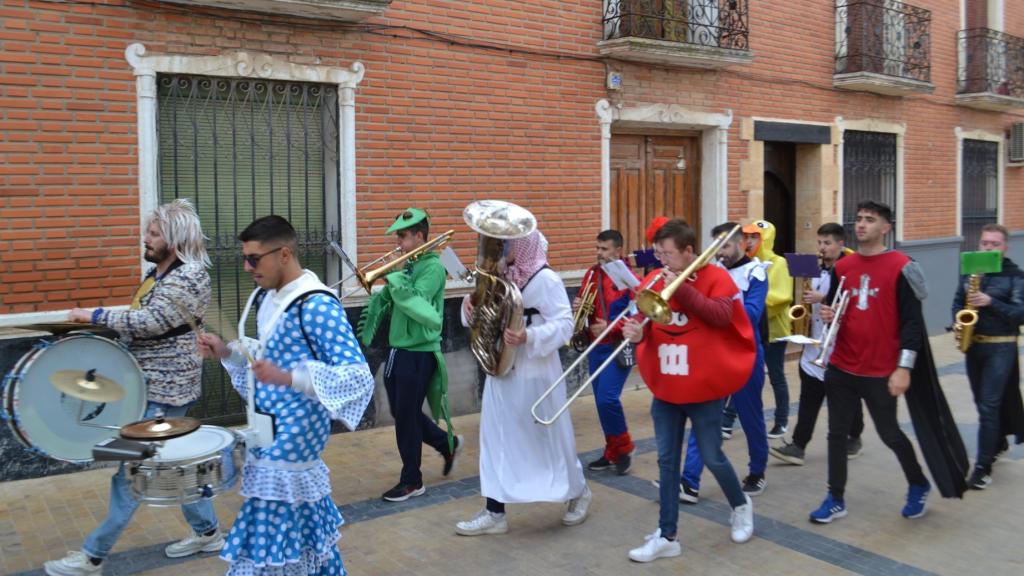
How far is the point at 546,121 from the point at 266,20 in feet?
9.94

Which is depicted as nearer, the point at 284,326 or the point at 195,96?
the point at 284,326

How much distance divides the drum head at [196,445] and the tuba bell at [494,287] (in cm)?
193

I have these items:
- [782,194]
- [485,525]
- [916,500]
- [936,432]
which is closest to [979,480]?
[916,500]

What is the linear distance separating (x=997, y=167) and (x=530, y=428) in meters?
14.1

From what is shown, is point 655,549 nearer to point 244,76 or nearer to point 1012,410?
point 1012,410

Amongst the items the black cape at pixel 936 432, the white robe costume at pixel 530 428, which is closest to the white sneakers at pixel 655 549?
the white robe costume at pixel 530 428

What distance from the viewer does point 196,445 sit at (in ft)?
10.8

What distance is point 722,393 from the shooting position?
481 centimetres

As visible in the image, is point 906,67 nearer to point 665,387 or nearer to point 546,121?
point 546,121

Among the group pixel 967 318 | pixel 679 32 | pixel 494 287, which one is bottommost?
pixel 967 318

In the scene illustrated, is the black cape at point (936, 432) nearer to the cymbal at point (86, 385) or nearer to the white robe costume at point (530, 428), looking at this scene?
the white robe costume at point (530, 428)

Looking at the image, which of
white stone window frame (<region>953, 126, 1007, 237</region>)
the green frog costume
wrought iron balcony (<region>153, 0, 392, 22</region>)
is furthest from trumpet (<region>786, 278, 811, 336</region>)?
white stone window frame (<region>953, 126, 1007, 237</region>)

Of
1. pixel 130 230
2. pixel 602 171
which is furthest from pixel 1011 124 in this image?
pixel 130 230

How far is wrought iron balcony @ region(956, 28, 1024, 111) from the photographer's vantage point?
1495cm
